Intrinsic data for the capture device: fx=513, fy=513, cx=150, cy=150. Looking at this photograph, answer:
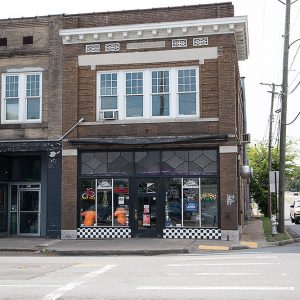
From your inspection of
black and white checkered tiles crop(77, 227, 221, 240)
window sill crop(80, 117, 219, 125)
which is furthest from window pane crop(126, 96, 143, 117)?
black and white checkered tiles crop(77, 227, 221, 240)

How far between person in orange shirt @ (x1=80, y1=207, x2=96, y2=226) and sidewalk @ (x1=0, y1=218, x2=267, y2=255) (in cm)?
112

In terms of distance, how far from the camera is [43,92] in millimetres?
22422

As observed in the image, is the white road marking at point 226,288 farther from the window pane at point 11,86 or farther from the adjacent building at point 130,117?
the window pane at point 11,86

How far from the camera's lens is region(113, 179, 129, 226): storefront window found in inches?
846

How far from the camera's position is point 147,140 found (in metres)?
20.9

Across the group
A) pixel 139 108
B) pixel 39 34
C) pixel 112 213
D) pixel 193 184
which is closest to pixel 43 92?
pixel 39 34

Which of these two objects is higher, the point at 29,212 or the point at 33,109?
the point at 33,109

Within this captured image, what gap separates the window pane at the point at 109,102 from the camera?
21875mm

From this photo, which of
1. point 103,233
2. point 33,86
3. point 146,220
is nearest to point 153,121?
point 146,220

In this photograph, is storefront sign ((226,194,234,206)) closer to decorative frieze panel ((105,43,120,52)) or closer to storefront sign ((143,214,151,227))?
storefront sign ((143,214,151,227))

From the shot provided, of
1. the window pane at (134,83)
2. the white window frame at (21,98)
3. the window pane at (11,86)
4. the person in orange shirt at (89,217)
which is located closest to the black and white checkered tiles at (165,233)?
the person in orange shirt at (89,217)

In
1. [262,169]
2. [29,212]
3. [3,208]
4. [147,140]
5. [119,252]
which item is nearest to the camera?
[119,252]

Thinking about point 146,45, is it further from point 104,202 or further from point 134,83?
point 104,202

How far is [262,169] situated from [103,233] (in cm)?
2822
